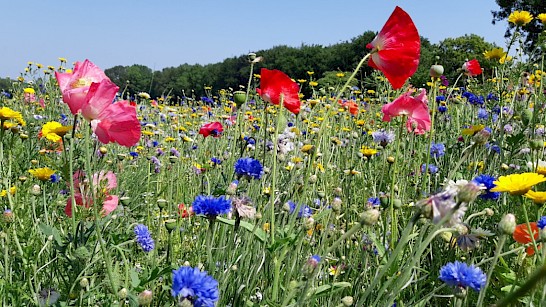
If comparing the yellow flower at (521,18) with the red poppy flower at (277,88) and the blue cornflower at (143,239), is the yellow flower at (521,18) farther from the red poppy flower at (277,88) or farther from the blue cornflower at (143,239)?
the blue cornflower at (143,239)

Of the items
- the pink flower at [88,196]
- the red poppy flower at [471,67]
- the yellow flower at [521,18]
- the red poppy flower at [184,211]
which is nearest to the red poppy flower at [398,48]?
the pink flower at [88,196]

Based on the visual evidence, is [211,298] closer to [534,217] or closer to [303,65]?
[534,217]

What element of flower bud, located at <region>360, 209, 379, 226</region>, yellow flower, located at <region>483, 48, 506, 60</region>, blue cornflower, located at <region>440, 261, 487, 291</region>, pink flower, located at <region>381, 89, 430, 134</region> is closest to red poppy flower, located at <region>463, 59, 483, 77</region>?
yellow flower, located at <region>483, 48, 506, 60</region>

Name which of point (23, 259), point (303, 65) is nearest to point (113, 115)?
point (23, 259)

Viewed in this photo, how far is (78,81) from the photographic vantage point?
1.07 meters

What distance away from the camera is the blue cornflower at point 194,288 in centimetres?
72

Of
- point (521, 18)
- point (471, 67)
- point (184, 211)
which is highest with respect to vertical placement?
point (521, 18)

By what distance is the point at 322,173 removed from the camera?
2266 mm

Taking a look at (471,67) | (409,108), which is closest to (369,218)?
(409,108)

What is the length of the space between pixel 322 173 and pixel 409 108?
2.45 ft

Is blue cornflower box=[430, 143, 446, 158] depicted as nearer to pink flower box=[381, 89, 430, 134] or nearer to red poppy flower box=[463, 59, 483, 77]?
red poppy flower box=[463, 59, 483, 77]

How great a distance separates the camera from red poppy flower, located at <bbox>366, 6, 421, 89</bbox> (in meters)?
1.08

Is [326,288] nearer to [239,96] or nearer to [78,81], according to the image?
[239,96]

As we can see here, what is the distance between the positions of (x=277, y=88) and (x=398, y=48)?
328mm
